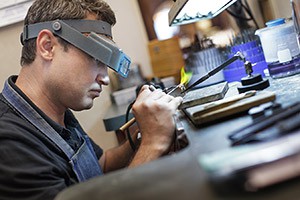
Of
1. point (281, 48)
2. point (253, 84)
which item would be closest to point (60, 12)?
point (253, 84)

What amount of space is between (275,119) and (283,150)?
0.18 meters

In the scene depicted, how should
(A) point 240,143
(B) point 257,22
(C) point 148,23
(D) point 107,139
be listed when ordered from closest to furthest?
(A) point 240,143 < (B) point 257,22 < (D) point 107,139 < (C) point 148,23

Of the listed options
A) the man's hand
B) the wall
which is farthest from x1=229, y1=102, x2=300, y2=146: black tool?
the wall

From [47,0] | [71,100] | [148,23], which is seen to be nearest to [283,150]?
[71,100]

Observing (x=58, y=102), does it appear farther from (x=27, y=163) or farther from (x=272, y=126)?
(x=272, y=126)

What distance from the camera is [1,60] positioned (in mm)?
1962

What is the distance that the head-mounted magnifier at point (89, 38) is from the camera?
1067 mm

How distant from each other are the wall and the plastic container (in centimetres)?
104

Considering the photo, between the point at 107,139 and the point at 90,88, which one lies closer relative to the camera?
the point at 90,88

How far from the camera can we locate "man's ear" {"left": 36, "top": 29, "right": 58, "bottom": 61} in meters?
1.13

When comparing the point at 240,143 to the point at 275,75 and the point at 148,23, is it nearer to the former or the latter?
the point at 275,75

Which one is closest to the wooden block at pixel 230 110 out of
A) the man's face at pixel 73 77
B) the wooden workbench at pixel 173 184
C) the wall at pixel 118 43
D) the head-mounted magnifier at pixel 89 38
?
the wooden workbench at pixel 173 184

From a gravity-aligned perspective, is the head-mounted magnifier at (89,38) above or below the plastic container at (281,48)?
above

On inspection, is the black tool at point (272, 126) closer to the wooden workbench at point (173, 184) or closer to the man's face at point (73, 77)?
the wooden workbench at point (173, 184)
